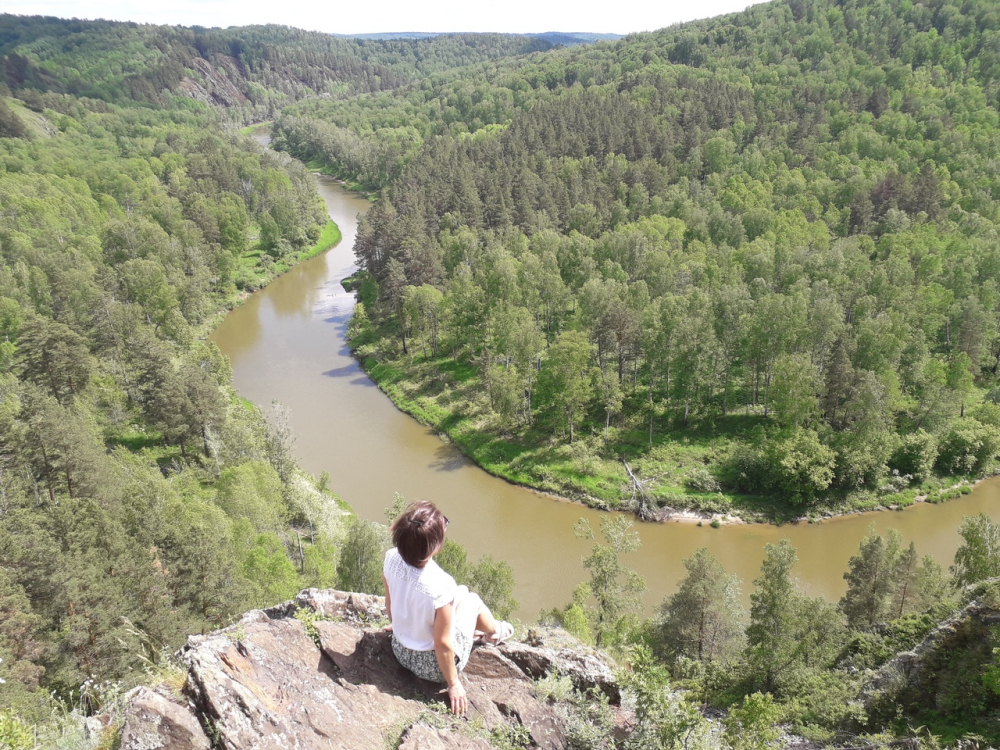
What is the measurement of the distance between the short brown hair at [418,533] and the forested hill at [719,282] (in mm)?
29357

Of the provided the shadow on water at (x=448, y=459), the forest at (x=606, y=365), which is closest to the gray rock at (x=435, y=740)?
the forest at (x=606, y=365)

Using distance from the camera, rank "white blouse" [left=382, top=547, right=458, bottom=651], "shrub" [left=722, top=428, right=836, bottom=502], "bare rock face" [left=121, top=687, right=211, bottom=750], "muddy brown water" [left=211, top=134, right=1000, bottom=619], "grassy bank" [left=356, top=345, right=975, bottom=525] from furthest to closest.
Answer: "grassy bank" [left=356, top=345, right=975, bottom=525] < "shrub" [left=722, top=428, right=836, bottom=502] < "muddy brown water" [left=211, top=134, right=1000, bottom=619] < "white blouse" [left=382, top=547, right=458, bottom=651] < "bare rock face" [left=121, top=687, right=211, bottom=750]

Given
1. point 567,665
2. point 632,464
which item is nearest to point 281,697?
point 567,665

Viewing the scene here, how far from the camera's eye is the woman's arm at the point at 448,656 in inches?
237

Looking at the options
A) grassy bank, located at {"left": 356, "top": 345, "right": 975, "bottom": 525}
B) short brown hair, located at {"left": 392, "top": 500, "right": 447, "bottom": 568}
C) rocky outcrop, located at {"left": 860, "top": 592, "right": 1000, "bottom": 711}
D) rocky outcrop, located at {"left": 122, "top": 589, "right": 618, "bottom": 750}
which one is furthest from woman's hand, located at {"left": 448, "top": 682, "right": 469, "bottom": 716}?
grassy bank, located at {"left": 356, "top": 345, "right": 975, "bottom": 525}

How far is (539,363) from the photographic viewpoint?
146ft

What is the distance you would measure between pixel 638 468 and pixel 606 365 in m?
10.2

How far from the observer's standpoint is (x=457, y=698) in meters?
6.45

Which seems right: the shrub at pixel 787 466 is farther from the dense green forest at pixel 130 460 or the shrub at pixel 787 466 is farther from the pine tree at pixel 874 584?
the dense green forest at pixel 130 460

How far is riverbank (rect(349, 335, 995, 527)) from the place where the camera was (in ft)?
109

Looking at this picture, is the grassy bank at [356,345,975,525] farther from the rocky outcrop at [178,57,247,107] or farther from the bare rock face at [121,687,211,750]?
the rocky outcrop at [178,57,247,107]

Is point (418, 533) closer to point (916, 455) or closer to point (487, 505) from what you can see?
point (487, 505)

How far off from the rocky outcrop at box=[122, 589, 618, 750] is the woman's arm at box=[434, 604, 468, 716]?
258 millimetres

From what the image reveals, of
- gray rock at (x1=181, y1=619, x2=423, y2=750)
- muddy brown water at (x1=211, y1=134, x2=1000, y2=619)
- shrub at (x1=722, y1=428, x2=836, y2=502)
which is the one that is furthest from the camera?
shrub at (x1=722, y1=428, x2=836, y2=502)
